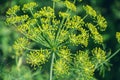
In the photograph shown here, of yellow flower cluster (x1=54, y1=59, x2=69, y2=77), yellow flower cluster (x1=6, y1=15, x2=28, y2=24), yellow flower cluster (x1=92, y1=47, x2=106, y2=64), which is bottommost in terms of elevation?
yellow flower cluster (x1=54, y1=59, x2=69, y2=77)

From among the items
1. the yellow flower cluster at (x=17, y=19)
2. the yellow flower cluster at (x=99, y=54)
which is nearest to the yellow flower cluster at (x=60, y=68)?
the yellow flower cluster at (x=99, y=54)

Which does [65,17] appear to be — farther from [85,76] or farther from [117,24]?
[117,24]

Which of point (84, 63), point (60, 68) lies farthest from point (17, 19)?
point (84, 63)

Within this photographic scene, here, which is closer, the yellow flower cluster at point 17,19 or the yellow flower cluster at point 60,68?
the yellow flower cluster at point 60,68

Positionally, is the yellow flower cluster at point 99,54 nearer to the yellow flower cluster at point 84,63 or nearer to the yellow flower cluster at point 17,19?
the yellow flower cluster at point 84,63

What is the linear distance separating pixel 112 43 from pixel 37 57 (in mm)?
1607

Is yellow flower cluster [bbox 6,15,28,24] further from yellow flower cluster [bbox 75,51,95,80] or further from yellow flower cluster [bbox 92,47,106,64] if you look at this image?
yellow flower cluster [bbox 92,47,106,64]

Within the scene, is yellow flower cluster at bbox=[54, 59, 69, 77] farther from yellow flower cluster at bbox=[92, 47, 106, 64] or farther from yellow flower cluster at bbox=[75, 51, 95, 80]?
yellow flower cluster at bbox=[92, 47, 106, 64]

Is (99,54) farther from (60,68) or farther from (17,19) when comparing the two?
(17,19)

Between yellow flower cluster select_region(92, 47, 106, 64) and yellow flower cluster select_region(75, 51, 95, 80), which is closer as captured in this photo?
yellow flower cluster select_region(75, 51, 95, 80)

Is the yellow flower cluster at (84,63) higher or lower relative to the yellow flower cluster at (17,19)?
lower

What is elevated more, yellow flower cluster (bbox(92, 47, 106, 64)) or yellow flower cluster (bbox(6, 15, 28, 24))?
yellow flower cluster (bbox(6, 15, 28, 24))

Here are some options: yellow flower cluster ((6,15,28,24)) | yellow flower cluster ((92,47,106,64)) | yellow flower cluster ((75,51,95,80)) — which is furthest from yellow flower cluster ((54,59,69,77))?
yellow flower cluster ((6,15,28,24))

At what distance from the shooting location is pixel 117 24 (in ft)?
18.2
